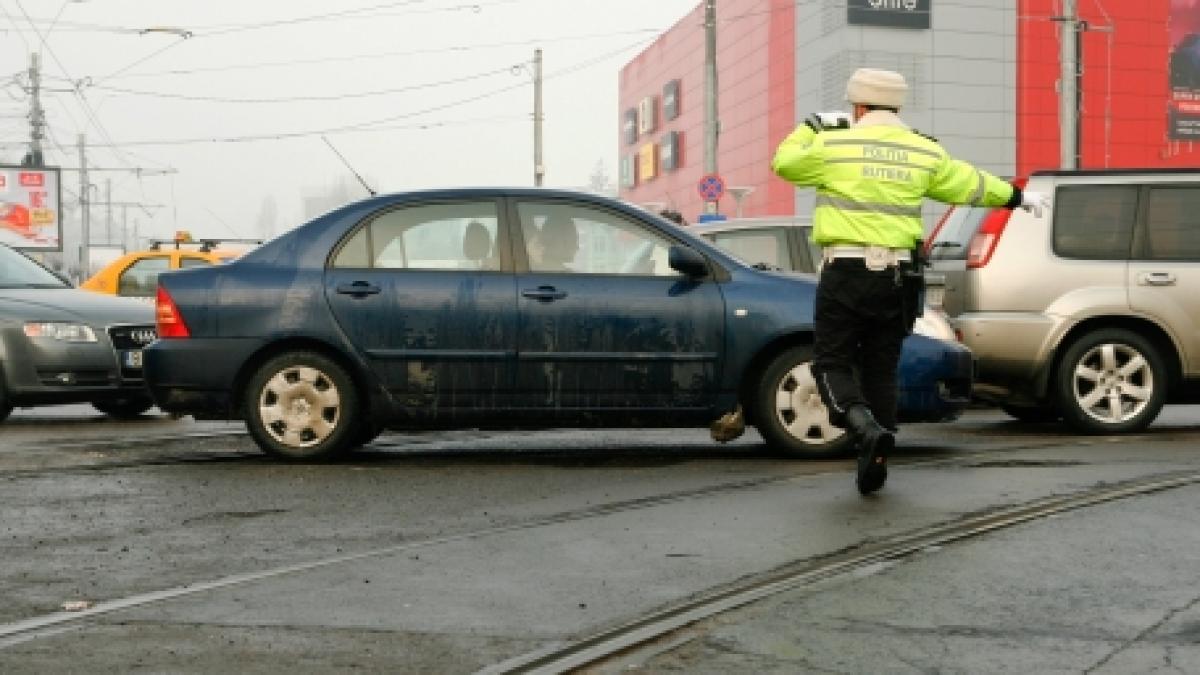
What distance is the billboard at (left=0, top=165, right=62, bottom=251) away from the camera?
50562mm

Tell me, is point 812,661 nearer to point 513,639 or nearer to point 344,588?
point 513,639

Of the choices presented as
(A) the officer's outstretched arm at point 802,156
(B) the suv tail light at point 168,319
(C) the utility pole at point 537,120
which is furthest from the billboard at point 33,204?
(A) the officer's outstretched arm at point 802,156

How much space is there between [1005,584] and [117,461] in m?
5.38

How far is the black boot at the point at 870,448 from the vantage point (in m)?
6.91

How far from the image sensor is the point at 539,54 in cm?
4897

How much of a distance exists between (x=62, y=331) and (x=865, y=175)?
6.52 meters

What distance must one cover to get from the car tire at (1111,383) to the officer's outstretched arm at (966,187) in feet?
9.21

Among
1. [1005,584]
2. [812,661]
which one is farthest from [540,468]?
[812,661]

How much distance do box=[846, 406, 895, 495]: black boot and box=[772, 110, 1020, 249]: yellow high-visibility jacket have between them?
0.76m

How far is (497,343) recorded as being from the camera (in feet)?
28.2

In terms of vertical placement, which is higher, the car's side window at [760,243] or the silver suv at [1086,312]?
the car's side window at [760,243]

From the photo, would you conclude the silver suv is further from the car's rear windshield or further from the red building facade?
the red building facade

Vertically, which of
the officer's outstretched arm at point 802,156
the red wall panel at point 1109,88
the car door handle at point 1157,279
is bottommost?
the car door handle at point 1157,279

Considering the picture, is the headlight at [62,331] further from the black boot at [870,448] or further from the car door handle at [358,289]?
the black boot at [870,448]
